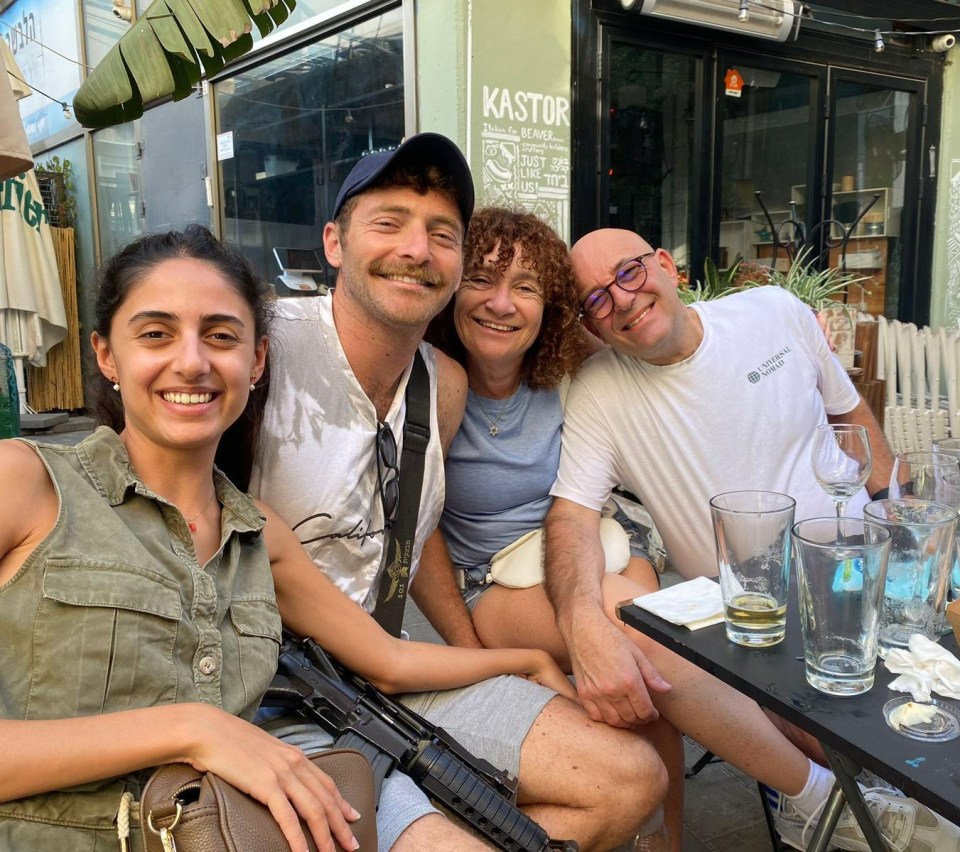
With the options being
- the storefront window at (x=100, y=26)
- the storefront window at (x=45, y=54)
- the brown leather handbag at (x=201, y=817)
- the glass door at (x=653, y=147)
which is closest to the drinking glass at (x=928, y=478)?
the brown leather handbag at (x=201, y=817)

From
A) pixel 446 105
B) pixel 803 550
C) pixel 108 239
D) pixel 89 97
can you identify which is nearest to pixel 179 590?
pixel 803 550

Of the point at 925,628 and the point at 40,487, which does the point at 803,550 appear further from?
the point at 40,487

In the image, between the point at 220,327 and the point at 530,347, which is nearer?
the point at 220,327

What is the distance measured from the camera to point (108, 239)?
9406 mm

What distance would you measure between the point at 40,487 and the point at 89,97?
1.98 meters

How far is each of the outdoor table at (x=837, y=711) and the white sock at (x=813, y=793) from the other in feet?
1.44

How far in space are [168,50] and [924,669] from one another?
2.72 metres

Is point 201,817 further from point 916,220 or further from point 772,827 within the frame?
point 916,220

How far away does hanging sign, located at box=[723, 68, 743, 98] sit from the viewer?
21.3ft

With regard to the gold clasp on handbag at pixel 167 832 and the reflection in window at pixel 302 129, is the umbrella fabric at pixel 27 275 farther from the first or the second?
the gold clasp on handbag at pixel 167 832

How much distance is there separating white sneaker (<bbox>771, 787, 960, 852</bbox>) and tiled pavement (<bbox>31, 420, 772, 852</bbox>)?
0.44 m

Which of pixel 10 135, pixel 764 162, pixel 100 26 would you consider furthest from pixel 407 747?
pixel 100 26

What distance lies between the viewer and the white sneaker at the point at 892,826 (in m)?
1.94

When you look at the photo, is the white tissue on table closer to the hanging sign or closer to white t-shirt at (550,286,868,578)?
white t-shirt at (550,286,868,578)
